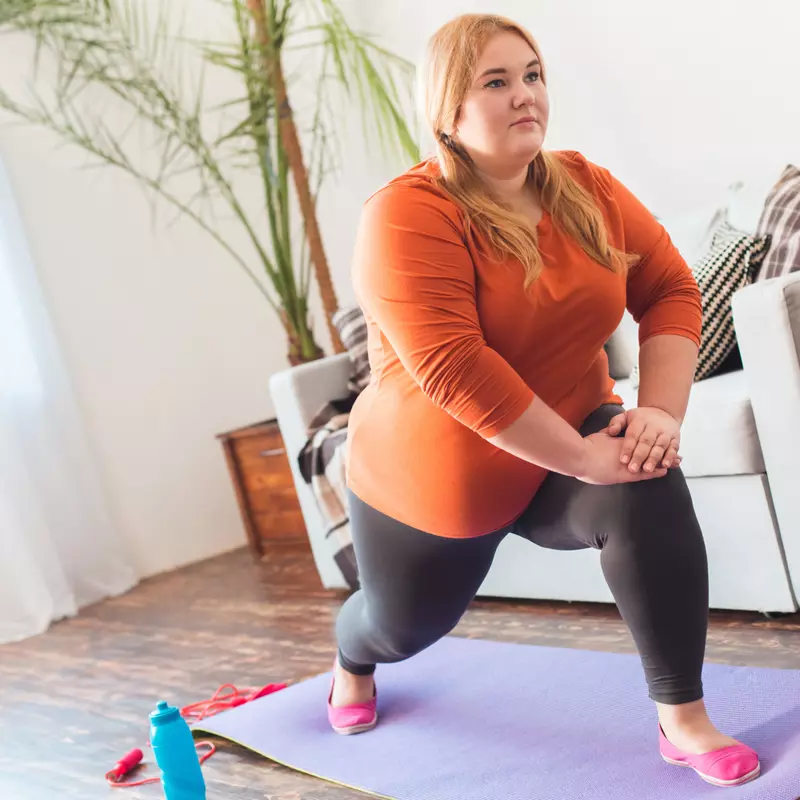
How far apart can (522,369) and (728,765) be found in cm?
54

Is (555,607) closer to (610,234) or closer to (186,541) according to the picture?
(610,234)

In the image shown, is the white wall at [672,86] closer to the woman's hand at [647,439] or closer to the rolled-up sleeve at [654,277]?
the rolled-up sleeve at [654,277]

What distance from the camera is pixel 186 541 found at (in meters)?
4.14

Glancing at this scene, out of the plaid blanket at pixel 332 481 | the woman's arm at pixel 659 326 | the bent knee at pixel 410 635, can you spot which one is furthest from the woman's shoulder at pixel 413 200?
the plaid blanket at pixel 332 481

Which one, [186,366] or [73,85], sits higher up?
[73,85]

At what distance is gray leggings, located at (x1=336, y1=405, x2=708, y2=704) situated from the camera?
4.22ft

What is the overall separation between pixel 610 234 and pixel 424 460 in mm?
394

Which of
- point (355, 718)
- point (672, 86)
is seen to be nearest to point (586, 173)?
point (355, 718)

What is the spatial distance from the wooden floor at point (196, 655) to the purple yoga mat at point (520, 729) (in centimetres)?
7

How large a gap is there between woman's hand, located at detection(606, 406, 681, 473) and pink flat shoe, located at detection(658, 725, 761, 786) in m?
0.35

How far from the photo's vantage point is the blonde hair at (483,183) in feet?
4.35

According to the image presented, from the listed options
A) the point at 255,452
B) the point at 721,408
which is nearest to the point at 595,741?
the point at 721,408

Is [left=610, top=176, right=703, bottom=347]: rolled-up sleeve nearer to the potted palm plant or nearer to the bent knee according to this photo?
the bent knee

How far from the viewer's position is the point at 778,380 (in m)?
1.75
